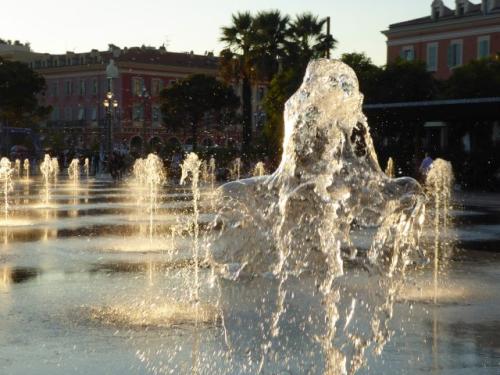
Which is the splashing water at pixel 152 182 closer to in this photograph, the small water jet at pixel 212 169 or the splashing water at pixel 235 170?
the small water jet at pixel 212 169

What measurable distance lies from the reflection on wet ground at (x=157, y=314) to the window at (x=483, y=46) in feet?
169

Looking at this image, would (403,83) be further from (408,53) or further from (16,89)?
(16,89)

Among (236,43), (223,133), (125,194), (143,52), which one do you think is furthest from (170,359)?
(143,52)

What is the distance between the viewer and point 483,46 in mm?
66312

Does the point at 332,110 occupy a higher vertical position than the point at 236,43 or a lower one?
lower

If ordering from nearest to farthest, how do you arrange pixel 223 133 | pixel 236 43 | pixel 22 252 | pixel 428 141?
pixel 22 252 → pixel 428 141 → pixel 236 43 → pixel 223 133

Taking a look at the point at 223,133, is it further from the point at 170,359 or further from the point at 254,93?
the point at 170,359

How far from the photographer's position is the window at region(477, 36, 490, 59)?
66000 millimetres

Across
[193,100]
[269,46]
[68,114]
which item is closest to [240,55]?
[269,46]

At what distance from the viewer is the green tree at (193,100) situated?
78.8 metres

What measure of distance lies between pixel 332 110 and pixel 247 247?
3545 mm

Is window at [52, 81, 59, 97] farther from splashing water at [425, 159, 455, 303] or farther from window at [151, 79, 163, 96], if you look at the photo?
splashing water at [425, 159, 455, 303]

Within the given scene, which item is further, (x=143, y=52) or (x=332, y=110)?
(x=143, y=52)

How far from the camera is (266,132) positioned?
192 feet
